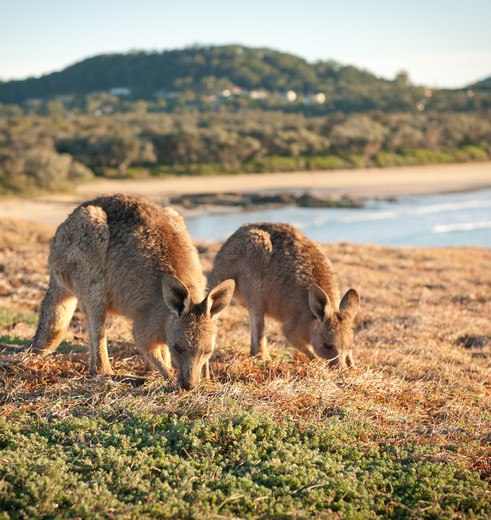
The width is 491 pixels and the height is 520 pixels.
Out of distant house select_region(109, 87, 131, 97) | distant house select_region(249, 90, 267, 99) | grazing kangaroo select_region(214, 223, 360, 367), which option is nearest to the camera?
grazing kangaroo select_region(214, 223, 360, 367)

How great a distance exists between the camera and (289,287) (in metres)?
5.97

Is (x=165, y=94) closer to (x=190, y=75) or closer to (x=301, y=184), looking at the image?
(x=190, y=75)

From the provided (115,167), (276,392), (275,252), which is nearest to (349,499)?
(276,392)

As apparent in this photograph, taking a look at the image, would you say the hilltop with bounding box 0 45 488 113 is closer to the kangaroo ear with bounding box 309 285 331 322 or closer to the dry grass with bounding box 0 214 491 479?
the dry grass with bounding box 0 214 491 479

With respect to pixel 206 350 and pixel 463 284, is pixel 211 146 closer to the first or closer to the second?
pixel 463 284

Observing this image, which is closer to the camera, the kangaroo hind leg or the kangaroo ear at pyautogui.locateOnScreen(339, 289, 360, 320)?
the kangaroo hind leg

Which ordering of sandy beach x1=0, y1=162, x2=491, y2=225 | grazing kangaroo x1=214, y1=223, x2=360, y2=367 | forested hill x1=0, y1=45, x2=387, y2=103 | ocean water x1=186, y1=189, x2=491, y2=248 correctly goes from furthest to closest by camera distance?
forested hill x1=0, y1=45, x2=387, y2=103 → sandy beach x1=0, y1=162, x2=491, y2=225 → ocean water x1=186, y1=189, x2=491, y2=248 → grazing kangaroo x1=214, y1=223, x2=360, y2=367

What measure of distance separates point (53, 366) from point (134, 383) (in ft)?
2.80

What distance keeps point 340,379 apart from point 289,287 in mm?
1463

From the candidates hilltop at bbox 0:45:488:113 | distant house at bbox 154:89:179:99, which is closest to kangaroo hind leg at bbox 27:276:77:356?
hilltop at bbox 0:45:488:113

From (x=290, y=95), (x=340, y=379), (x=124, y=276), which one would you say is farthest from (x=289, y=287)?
(x=290, y=95)

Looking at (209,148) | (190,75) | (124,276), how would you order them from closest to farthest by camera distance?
(124,276)
(209,148)
(190,75)

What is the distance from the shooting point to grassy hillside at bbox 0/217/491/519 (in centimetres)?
302

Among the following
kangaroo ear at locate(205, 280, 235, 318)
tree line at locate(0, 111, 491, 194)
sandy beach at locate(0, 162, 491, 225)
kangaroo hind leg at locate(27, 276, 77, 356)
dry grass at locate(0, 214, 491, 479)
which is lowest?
dry grass at locate(0, 214, 491, 479)
